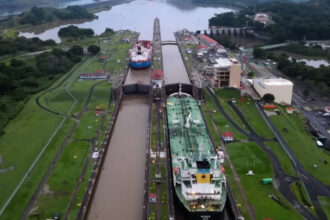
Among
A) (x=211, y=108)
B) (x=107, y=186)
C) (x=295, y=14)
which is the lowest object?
(x=107, y=186)

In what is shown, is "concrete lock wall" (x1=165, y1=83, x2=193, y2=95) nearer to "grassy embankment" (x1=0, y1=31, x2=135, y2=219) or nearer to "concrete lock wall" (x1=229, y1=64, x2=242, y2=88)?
"concrete lock wall" (x1=229, y1=64, x2=242, y2=88)

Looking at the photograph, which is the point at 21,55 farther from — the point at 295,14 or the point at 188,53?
the point at 295,14

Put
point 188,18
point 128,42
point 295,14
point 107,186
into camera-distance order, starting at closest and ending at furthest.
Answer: point 107,186, point 128,42, point 295,14, point 188,18

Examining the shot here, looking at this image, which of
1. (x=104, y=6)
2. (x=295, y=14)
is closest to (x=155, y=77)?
(x=295, y=14)

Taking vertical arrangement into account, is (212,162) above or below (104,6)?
below

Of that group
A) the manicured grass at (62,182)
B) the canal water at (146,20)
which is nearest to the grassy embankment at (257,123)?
the manicured grass at (62,182)

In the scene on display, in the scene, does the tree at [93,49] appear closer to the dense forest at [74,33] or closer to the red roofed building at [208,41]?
the dense forest at [74,33]

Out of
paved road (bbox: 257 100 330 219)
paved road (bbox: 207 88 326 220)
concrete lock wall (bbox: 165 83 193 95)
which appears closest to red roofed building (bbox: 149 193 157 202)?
paved road (bbox: 207 88 326 220)
